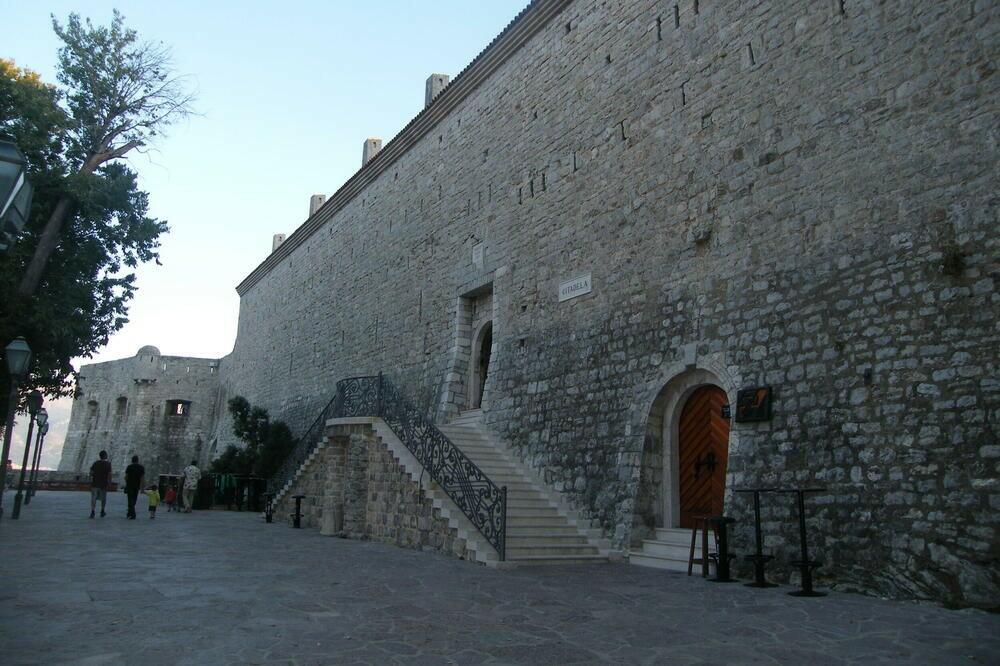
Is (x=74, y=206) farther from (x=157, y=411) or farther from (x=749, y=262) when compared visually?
(x=157, y=411)

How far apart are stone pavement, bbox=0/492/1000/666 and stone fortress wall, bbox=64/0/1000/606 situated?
1.28 m

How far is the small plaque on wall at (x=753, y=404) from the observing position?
7.71m

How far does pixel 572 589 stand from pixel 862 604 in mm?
2506

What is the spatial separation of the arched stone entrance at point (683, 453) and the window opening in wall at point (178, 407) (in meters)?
30.2

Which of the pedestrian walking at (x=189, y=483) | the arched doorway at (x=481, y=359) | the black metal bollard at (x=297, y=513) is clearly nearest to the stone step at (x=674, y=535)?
the arched doorway at (x=481, y=359)

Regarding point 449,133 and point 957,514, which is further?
point 449,133

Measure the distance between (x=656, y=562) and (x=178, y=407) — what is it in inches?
1234

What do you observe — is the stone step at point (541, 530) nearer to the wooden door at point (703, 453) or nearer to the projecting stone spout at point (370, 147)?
the wooden door at point (703, 453)

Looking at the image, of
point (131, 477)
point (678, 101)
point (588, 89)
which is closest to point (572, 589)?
point (678, 101)

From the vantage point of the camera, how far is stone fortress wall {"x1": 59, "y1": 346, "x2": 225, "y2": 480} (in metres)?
32.8

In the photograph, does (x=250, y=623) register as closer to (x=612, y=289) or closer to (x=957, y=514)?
(x=957, y=514)

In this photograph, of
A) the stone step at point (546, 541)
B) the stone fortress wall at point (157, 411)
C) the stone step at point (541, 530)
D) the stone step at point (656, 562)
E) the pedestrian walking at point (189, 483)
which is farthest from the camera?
the stone fortress wall at point (157, 411)

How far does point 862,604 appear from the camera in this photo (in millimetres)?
5891

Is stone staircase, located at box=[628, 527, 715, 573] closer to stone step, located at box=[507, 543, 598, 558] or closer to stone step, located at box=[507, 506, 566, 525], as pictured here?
stone step, located at box=[507, 543, 598, 558]
